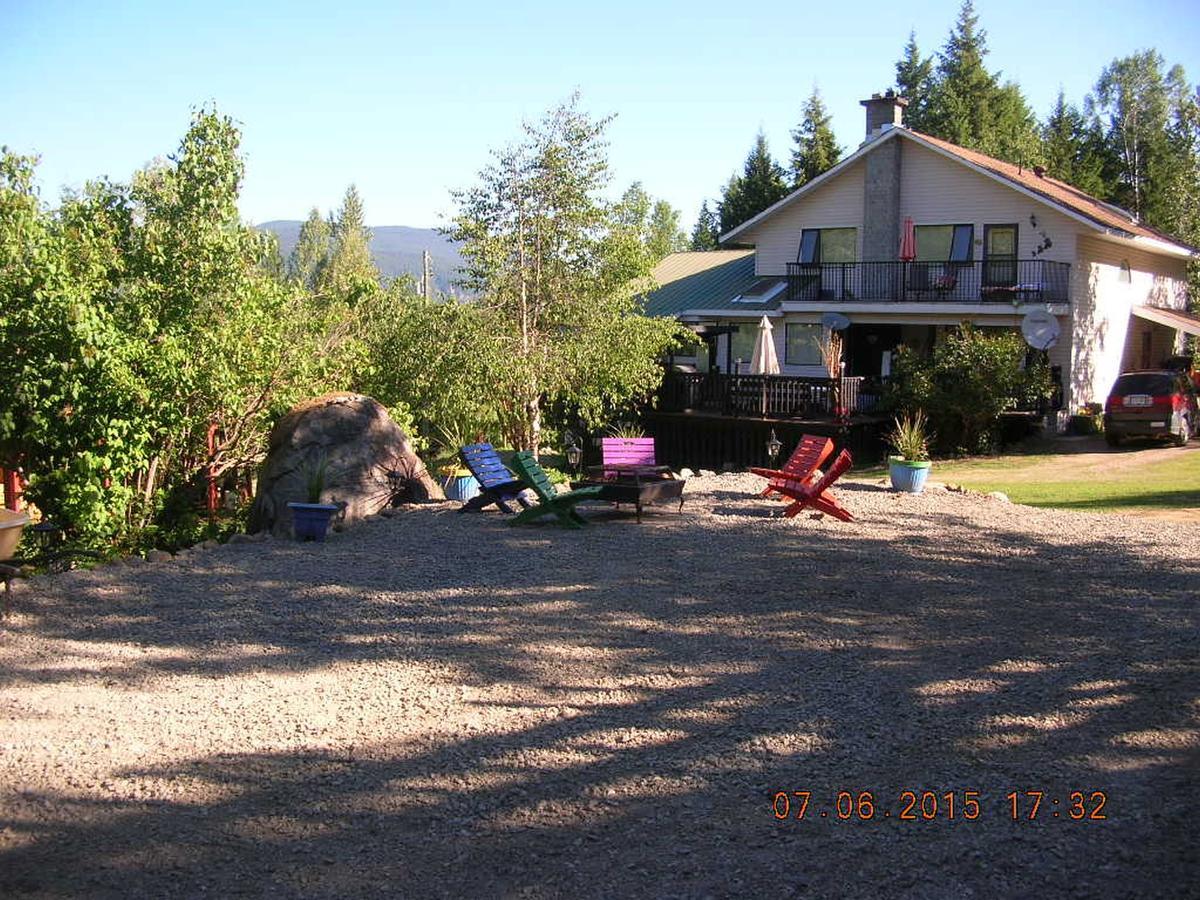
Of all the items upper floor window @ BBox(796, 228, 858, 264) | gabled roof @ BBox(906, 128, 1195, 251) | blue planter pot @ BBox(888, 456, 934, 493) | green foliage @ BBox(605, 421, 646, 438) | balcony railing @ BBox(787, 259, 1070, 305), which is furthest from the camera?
upper floor window @ BBox(796, 228, 858, 264)

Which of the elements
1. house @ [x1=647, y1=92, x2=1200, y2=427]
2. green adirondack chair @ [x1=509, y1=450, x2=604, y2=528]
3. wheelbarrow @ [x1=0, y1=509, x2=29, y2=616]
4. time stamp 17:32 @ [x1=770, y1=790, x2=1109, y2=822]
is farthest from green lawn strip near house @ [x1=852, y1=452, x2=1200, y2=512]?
wheelbarrow @ [x1=0, y1=509, x2=29, y2=616]

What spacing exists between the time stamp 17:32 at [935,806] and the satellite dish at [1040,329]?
2018 cm

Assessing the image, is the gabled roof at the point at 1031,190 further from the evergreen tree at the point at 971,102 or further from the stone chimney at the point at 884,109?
the evergreen tree at the point at 971,102

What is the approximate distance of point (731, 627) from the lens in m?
→ 7.92

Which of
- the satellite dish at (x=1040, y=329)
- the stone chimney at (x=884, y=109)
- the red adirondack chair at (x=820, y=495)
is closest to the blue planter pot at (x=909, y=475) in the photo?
the red adirondack chair at (x=820, y=495)

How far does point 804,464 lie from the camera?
12797 mm

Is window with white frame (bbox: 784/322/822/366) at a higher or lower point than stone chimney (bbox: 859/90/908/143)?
lower

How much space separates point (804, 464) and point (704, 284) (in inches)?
832

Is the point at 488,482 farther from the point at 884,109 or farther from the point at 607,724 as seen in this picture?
the point at 884,109

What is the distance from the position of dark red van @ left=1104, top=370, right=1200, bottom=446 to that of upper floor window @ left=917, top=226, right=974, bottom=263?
5878 millimetres

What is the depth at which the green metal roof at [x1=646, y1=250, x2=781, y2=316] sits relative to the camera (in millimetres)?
30609

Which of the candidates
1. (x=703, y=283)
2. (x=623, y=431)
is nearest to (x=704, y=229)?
(x=703, y=283)

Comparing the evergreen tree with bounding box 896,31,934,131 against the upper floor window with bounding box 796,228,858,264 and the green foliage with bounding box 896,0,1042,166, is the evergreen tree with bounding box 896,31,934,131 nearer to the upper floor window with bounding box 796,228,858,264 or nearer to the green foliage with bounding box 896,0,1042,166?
the green foliage with bounding box 896,0,1042,166

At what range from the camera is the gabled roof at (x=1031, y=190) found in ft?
81.9
